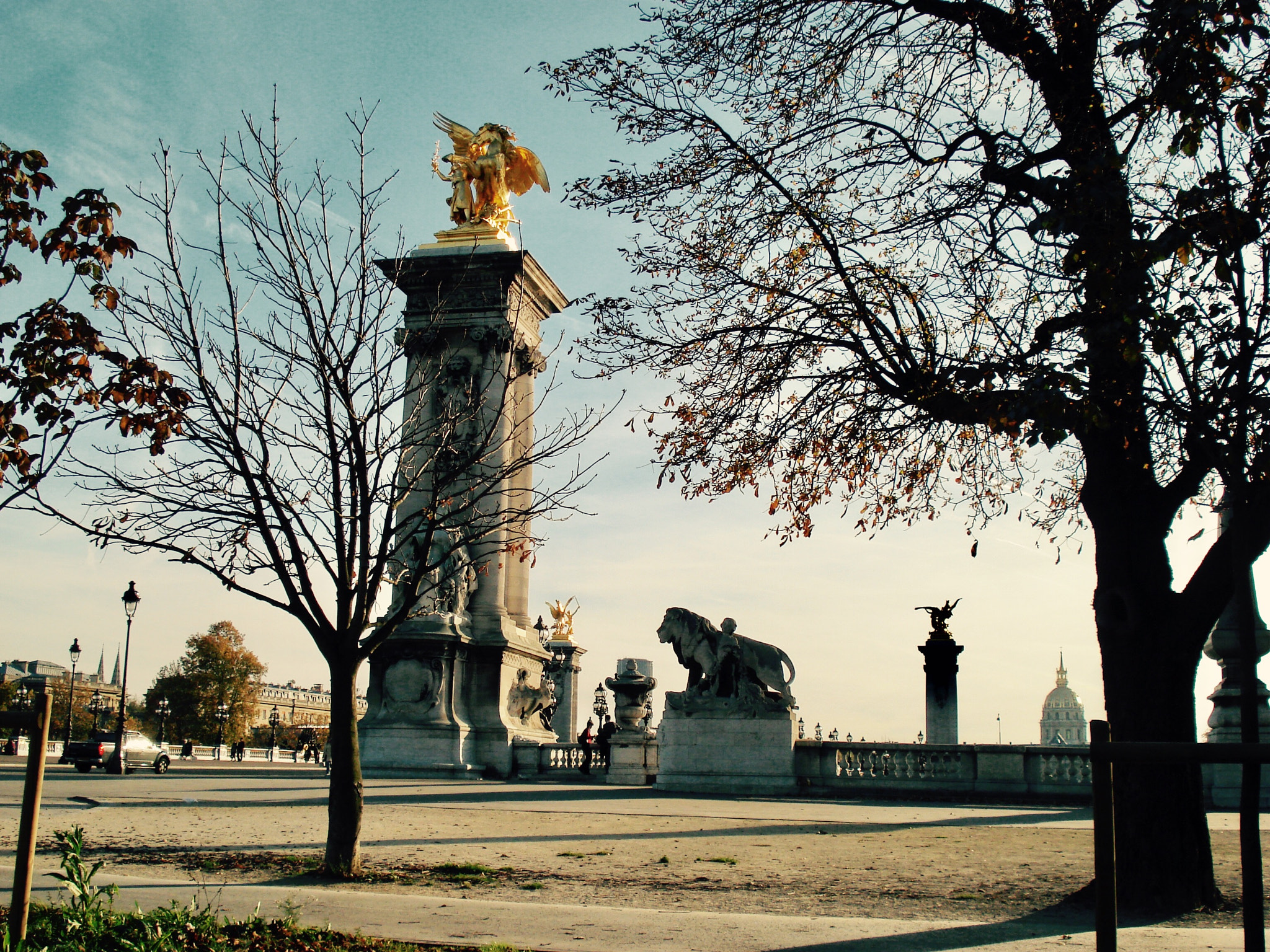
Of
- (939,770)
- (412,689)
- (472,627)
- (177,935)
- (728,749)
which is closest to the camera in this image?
(177,935)

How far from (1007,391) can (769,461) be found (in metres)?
3.66

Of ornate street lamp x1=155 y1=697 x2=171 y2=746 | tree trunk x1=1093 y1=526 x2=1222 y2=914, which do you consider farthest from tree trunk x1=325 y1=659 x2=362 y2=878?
ornate street lamp x1=155 y1=697 x2=171 y2=746

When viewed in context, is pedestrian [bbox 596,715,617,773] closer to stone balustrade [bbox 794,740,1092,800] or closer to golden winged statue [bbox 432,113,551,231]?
stone balustrade [bbox 794,740,1092,800]

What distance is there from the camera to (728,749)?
1000 inches

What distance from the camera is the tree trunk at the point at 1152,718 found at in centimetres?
892

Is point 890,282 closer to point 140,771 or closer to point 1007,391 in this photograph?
point 1007,391

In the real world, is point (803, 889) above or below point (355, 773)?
below

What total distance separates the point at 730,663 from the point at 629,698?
5036 millimetres

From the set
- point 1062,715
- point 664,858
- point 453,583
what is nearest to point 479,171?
point 453,583

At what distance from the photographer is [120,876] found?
31.9 ft

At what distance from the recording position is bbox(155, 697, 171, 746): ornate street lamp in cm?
8306

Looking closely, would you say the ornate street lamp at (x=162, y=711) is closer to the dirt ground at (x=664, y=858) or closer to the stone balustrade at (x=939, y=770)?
the stone balustrade at (x=939, y=770)

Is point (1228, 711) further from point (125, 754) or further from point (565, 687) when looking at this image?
point (125, 754)

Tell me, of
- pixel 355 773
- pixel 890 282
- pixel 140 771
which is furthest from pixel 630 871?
pixel 140 771
